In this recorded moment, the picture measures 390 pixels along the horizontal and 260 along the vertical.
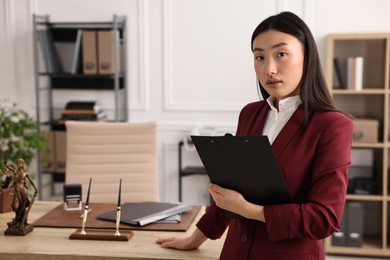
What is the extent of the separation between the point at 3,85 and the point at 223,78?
192cm

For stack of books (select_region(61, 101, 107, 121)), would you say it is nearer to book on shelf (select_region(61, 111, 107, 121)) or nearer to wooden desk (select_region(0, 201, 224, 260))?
book on shelf (select_region(61, 111, 107, 121))

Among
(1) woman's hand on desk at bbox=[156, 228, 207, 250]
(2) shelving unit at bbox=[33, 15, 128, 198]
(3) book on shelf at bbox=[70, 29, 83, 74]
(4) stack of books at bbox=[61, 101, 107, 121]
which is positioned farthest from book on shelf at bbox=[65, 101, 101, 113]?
(1) woman's hand on desk at bbox=[156, 228, 207, 250]

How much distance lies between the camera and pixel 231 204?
1.60 m

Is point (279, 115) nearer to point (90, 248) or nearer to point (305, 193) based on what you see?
point (305, 193)

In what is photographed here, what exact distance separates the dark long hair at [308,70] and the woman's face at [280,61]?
0.6 inches

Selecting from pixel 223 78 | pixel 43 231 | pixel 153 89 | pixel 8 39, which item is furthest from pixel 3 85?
pixel 43 231

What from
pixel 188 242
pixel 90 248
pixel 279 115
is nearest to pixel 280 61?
pixel 279 115

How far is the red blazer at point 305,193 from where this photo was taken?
1.46 m

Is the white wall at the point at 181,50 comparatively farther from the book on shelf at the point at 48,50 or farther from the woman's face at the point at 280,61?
the woman's face at the point at 280,61

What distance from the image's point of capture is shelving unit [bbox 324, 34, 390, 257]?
406 cm

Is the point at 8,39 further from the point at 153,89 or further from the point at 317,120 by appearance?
the point at 317,120

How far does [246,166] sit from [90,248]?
2.38ft

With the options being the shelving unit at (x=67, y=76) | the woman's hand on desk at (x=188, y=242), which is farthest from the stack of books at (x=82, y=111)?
the woman's hand on desk at (x=188, y=242)

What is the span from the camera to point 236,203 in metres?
1.58
